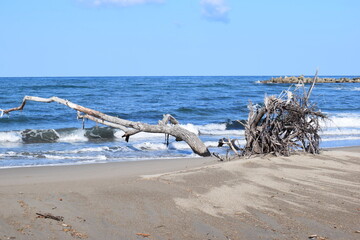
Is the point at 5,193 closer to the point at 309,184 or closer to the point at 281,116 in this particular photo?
the point at 309,184

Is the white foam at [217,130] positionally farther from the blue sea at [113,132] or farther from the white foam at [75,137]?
the white foam at [75,137]

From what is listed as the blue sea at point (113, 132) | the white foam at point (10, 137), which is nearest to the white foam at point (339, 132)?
the blue sea at point (113, 132)

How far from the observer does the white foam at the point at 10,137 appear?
15.5 meters

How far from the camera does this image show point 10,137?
620 inches

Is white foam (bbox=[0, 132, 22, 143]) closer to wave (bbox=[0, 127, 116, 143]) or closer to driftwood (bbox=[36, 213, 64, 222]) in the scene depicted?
wave (bbox=[0, 127, 116, 143])

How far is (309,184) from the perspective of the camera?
6.91m

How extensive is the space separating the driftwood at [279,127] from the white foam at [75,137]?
7.68 metres

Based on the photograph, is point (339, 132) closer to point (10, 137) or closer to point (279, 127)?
point (279, 127)

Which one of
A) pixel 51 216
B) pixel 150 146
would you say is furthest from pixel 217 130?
pixel 51 216

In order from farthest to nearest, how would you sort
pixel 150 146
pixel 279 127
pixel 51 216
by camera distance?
pixel 150 146 → pixel 279 127 → pixel 51 216

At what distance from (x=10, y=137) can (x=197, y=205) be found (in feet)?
38.6

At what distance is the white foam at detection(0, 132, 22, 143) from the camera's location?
50.8 ft

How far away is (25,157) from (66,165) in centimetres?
199

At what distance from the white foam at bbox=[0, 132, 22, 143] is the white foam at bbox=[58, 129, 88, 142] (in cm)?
142
